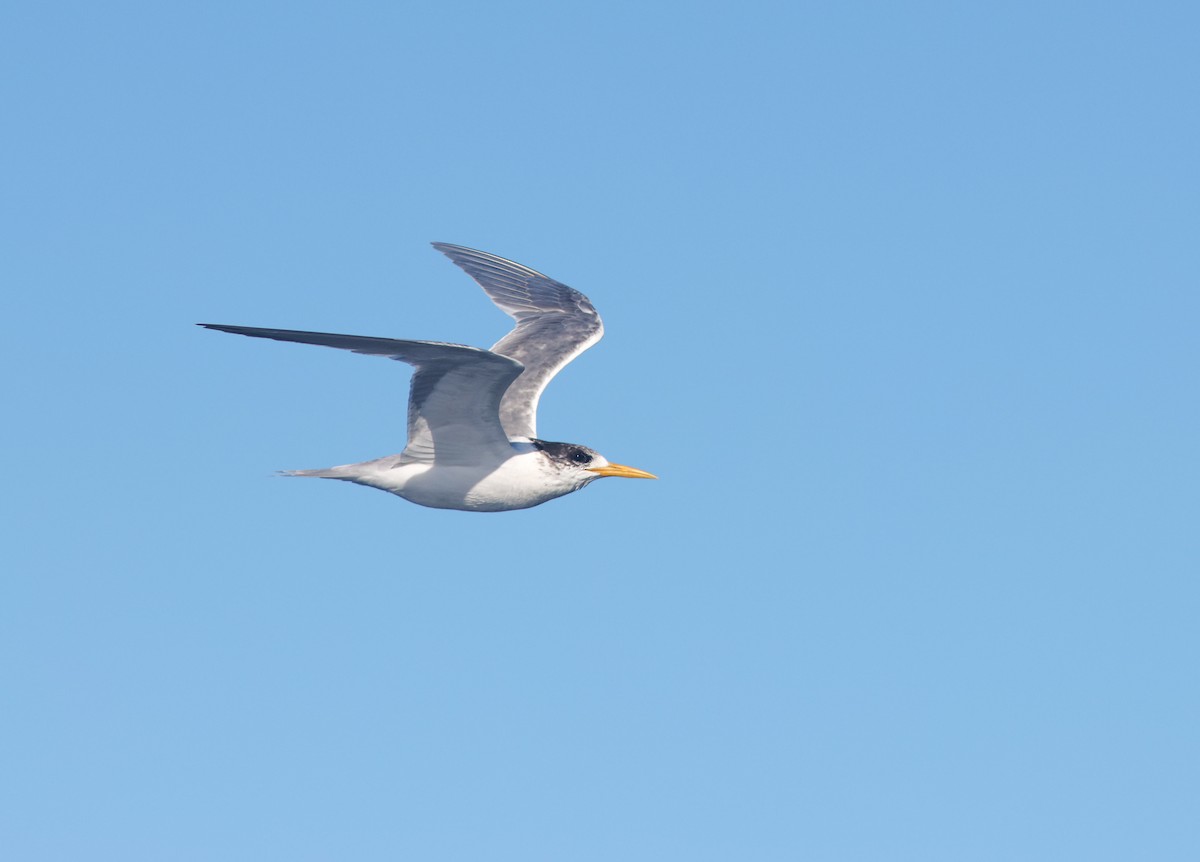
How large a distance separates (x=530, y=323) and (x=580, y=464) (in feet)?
17.9

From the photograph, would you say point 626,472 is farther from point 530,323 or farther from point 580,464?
point 530,323

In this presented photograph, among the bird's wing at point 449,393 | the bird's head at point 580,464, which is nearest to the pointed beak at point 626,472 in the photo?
the bird's head at point 580,464

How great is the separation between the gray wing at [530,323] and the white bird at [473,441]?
0.12 feet

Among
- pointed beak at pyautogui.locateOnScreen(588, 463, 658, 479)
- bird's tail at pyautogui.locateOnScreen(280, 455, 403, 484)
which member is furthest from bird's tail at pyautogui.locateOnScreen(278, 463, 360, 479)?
pointed beak at pyautogui.locateOnScreen(588, 463, 658, 479)

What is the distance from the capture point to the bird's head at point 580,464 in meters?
20.4

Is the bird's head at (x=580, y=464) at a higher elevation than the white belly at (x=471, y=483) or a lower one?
higher

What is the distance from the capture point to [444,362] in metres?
17.7

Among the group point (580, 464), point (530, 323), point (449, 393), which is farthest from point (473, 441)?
point (530, 323)

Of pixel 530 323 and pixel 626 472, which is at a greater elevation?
pixel 530 323

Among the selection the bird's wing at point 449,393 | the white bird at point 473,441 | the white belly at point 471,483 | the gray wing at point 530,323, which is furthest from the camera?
the gray wing at point 530,323

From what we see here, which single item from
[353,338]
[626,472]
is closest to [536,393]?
[626,472]

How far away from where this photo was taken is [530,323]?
25.4 m

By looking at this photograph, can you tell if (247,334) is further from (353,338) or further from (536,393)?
(536,393)

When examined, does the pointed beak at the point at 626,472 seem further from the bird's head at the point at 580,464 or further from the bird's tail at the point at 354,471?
the bird's tail at the point at 354,471
